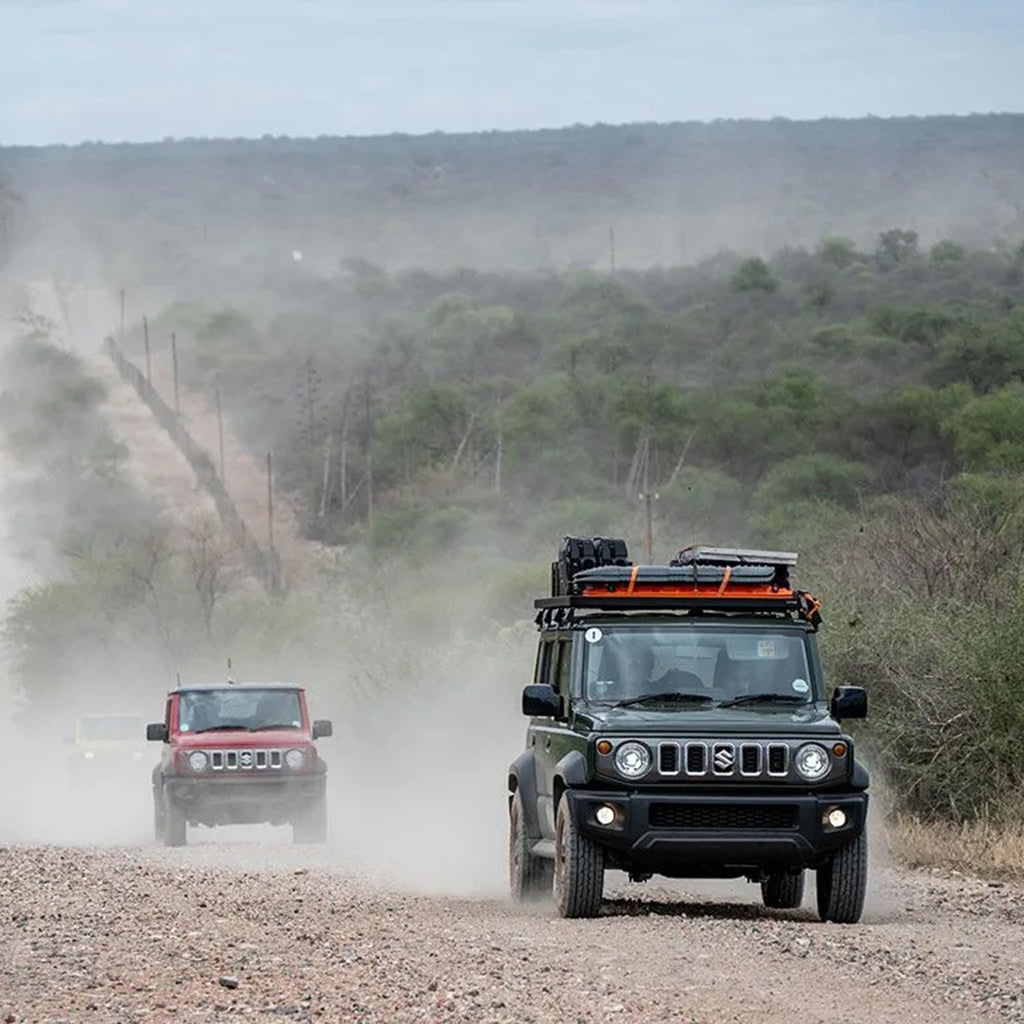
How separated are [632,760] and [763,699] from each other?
1.23 m

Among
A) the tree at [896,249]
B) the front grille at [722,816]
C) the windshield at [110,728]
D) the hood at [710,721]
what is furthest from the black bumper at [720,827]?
the tree at [896,249]

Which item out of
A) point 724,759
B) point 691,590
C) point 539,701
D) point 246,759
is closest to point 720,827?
point 724,759

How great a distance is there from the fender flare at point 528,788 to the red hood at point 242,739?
31.9 feet

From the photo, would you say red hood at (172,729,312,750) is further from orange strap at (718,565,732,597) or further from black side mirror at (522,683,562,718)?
orange strap at (718,565,732,597)

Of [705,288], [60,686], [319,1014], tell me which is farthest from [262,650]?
[705,288]

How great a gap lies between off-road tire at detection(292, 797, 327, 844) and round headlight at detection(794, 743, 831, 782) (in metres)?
12.5

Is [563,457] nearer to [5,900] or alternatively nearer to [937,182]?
[5,900]

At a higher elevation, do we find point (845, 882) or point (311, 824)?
point (845, 882)

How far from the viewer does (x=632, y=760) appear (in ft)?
48.5

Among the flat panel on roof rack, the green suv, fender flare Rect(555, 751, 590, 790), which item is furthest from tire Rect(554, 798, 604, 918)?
the flat panel on roof rack

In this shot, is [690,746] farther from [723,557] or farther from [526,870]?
[723,557]

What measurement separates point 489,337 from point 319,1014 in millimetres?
102490

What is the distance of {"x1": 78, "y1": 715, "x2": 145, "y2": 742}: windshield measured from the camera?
39.7m

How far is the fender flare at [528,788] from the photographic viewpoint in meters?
16.5
